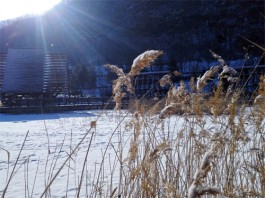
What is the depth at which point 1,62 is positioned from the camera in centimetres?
Answer: 2012

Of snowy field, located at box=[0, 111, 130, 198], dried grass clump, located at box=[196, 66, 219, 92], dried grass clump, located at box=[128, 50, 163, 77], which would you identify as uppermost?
dried grass clump, located at box=[128, 50, 163, 77]

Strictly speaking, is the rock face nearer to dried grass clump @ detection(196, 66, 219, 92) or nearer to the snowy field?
the snowy field

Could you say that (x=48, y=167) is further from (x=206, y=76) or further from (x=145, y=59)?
(x=145, y=59)

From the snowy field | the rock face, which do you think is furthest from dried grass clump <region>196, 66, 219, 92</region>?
the rock face

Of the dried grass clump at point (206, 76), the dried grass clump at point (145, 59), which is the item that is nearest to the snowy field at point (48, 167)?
the dried grass clump at point (145, 59)

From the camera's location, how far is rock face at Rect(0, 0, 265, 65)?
30781mm

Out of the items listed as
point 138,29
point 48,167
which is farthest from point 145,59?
point 138,29

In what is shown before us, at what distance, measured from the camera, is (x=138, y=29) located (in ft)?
118

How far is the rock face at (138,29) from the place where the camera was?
30781mm

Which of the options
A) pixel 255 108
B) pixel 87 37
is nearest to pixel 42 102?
pixel 255 108

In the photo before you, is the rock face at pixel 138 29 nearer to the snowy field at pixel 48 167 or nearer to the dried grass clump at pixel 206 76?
the snowy field at pixel 48 167

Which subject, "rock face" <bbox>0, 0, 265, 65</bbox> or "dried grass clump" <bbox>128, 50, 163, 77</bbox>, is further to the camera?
"rock face" <bbox>0, 0, 265, 65</bbox>

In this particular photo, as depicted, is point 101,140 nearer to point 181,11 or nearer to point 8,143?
point 8,143

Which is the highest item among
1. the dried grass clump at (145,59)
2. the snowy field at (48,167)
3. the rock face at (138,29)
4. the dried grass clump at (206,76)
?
the rock face at (138,29)
